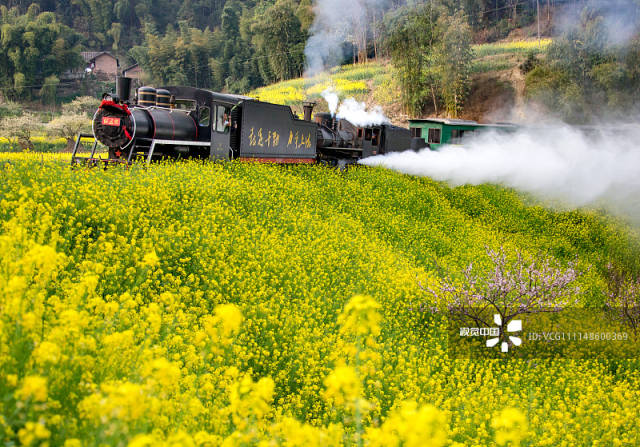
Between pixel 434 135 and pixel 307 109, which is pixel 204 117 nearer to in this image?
pixel 307 109

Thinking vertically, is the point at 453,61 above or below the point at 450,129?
above

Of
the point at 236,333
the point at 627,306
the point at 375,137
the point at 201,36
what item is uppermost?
the point at 201,36

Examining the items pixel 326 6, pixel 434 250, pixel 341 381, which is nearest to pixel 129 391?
pixel 341 381

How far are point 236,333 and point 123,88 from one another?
1001 centimetres

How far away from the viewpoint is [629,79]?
36.9m

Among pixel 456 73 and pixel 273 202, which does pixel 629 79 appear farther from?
pixel 273 202

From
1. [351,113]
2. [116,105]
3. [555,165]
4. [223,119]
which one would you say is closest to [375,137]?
[351,113]

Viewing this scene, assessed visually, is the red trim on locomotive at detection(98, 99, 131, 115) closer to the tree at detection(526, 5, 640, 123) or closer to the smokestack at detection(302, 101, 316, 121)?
the smokestack at detection(302, 101, 316, 121)

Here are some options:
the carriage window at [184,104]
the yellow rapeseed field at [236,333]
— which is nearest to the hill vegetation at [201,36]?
the carriage window at [184,104]

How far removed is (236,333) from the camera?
498 centimetres

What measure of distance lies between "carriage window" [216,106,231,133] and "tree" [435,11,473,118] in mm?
32989

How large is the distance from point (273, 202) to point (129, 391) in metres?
10.2

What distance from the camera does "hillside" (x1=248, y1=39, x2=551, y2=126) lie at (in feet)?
148

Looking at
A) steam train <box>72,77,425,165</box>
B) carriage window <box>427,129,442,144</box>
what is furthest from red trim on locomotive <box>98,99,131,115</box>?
carriage window <box>427,129,442,144</box>
